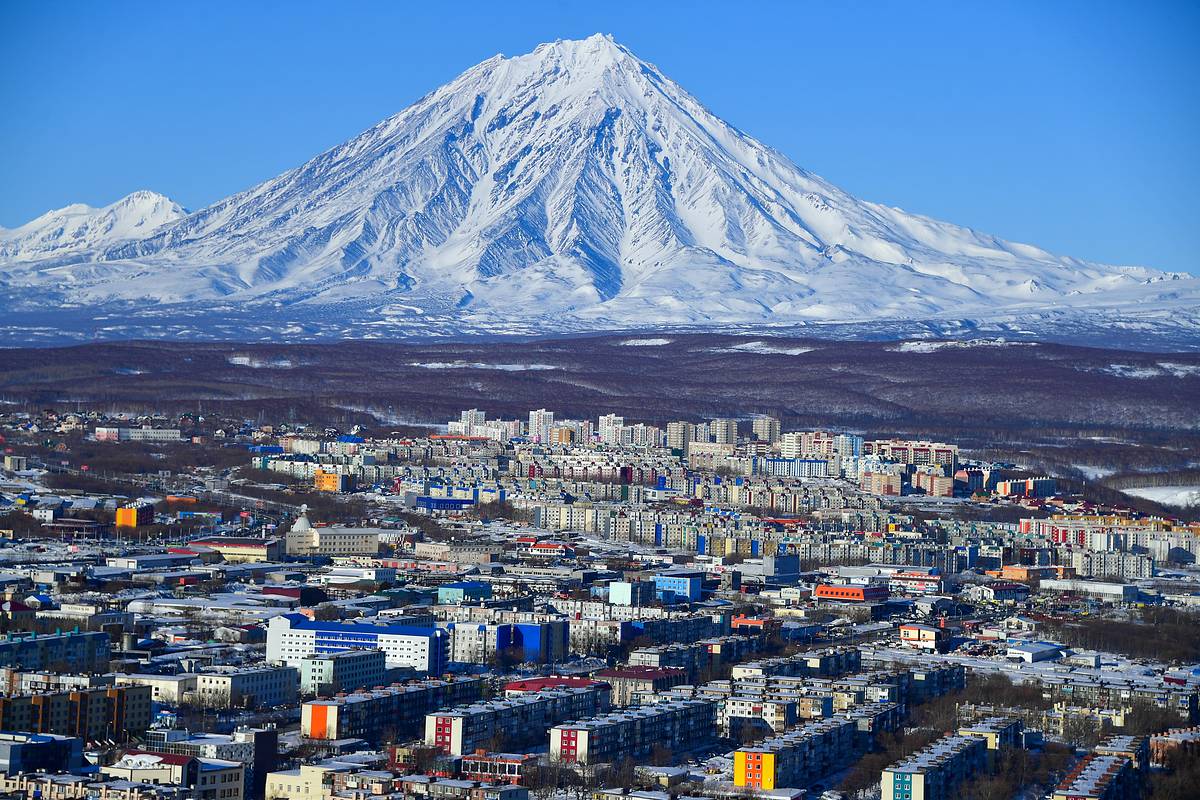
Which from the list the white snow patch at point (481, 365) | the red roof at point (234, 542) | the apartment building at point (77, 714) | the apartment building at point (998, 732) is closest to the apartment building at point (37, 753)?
the apartment building at point (77, 714)

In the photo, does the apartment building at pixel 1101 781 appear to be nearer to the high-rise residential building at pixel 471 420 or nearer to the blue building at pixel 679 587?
the blue building at pixel 679 587

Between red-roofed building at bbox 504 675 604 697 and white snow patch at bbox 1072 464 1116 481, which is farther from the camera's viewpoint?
white snow patch at bbox 1072 464 1116 481

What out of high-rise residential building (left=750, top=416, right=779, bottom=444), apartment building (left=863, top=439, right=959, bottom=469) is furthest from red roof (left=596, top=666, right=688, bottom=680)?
high-rise residential building (left=750, top=416, right=779, bottom=444)

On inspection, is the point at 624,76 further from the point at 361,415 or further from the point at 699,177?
the point at 361,415

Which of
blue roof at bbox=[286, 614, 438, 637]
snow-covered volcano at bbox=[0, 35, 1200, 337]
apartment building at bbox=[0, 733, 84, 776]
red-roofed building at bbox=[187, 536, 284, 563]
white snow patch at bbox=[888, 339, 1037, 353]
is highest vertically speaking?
snow-covered volcano at bbox=[0, 35, 1200, 337]

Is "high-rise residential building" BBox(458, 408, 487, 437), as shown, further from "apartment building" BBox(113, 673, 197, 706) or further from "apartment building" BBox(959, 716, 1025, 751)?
"apartment building" BBox(959, 716, 1025, 751)

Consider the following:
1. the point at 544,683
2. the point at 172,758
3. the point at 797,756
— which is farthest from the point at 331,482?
the point at 172,758
